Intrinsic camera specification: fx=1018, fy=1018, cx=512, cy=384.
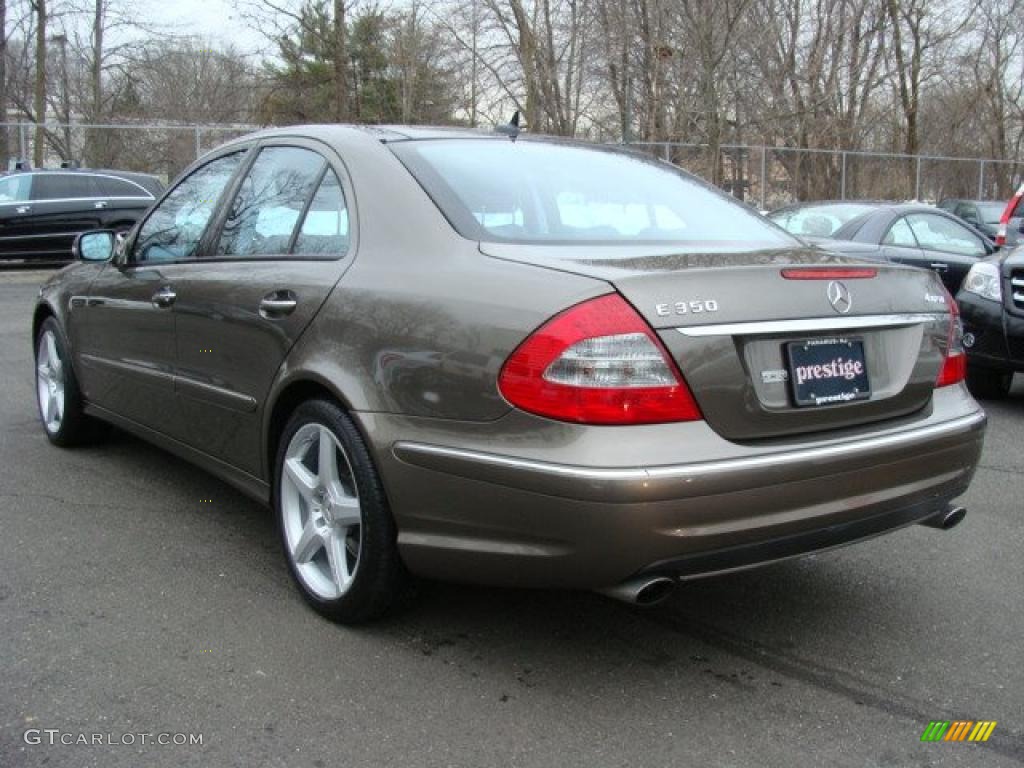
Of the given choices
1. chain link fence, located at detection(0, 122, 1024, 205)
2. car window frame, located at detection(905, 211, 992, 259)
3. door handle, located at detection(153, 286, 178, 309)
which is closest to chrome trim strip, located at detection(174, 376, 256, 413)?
door handle, located at detection(153, 286, 178, 309)

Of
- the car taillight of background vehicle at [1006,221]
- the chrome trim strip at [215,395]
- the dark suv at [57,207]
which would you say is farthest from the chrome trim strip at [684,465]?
the dark suv at [57,207]

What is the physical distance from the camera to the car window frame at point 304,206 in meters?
3.27

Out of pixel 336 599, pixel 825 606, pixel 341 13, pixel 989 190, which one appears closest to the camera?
pixel 336 599

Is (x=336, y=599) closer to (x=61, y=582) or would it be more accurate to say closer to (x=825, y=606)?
(x=61, y=582)

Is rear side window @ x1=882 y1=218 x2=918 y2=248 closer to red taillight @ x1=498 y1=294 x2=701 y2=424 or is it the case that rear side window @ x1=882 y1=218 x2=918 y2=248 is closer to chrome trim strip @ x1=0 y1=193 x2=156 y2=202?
red taillight @ x1=498 y1=294 x2=701 y2=424

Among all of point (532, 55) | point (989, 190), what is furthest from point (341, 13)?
point (989, 190)

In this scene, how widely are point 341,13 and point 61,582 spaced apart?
1580 centimetres

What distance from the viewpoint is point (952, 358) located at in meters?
3.24

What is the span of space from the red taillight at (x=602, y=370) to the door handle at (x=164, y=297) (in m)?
2.03

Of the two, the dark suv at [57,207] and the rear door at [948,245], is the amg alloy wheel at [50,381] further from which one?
the dark suv at [57,207]

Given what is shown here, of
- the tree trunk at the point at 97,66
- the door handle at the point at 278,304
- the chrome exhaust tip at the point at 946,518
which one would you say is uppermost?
the tree trunk at the point at 97,66

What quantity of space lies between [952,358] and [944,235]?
21.7 ft

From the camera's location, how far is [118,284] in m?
4.55

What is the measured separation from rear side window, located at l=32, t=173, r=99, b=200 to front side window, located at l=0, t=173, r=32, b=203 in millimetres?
115
